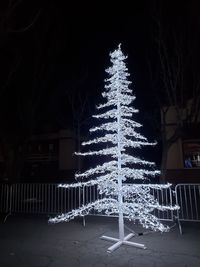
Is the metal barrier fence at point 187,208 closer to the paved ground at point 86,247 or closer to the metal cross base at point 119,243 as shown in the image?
the paved ground at point 86,247

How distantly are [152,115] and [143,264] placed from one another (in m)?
10.3

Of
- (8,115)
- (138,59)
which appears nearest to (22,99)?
(8,115)

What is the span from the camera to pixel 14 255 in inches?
203

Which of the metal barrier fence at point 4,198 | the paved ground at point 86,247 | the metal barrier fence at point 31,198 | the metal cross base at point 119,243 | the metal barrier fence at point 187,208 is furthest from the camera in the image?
the metal barrier fence at point 4,198

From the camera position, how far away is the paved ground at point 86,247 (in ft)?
15.3

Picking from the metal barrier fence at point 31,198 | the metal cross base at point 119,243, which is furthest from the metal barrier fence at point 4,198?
the metal cross base at point 119,243

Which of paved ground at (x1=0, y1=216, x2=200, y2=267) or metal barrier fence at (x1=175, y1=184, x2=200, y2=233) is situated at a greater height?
metal barrier fence at (x1=175, y1=184, x2=200, y2=233)

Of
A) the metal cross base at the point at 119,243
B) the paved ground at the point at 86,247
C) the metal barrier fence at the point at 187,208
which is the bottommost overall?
the paved ground at the point at 86,247

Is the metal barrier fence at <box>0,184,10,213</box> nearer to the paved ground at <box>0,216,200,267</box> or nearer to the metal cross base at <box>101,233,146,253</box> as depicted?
the paved ground at <box>0,216,200,267</box>

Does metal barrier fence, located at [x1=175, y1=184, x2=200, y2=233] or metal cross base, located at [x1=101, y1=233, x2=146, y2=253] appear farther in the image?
metal barrier fence, located at [x1=175, y1=184, x2=200, y2=233]

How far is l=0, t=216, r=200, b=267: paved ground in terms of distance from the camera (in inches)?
183

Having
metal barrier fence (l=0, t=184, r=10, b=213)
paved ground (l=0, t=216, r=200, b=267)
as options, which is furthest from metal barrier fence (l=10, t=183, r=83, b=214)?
paved ground (l=0, t=216, r=200, b=267)

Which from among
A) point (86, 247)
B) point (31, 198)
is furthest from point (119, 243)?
point (31, 198)

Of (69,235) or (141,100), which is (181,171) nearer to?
(141,100)
